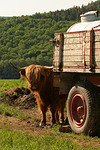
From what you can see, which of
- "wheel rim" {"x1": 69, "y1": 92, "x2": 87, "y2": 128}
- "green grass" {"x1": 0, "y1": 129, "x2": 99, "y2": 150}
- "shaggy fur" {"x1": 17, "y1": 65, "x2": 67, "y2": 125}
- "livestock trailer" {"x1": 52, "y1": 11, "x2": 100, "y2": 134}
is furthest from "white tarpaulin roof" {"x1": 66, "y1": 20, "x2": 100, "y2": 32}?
"green grass" {"x1": 0, "y1": 129, "x2": 99, "y2": 150}

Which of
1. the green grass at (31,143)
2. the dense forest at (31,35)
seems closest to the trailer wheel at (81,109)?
the green grass at (31,143)

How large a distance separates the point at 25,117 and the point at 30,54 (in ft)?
271

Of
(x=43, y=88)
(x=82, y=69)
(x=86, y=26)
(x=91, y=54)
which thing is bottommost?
(x=43, y=88)

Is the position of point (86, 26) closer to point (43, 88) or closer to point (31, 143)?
point (43, 88)

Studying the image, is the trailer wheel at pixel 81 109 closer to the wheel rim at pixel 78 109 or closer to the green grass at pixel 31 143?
the wheel rim at pixel 78 109

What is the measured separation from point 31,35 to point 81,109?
99295mm

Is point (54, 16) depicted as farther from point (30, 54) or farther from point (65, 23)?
point (30, 54)

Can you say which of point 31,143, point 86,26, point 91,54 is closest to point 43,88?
point 86,26

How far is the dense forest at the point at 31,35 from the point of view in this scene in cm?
8304

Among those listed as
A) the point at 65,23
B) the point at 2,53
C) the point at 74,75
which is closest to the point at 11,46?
the point at 2,53

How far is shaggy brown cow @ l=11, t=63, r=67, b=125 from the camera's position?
8.42 meters

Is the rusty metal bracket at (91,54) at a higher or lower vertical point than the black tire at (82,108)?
higher

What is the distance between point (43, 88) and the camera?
889cm

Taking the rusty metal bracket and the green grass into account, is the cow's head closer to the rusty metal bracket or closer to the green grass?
the rusty metal bracket
